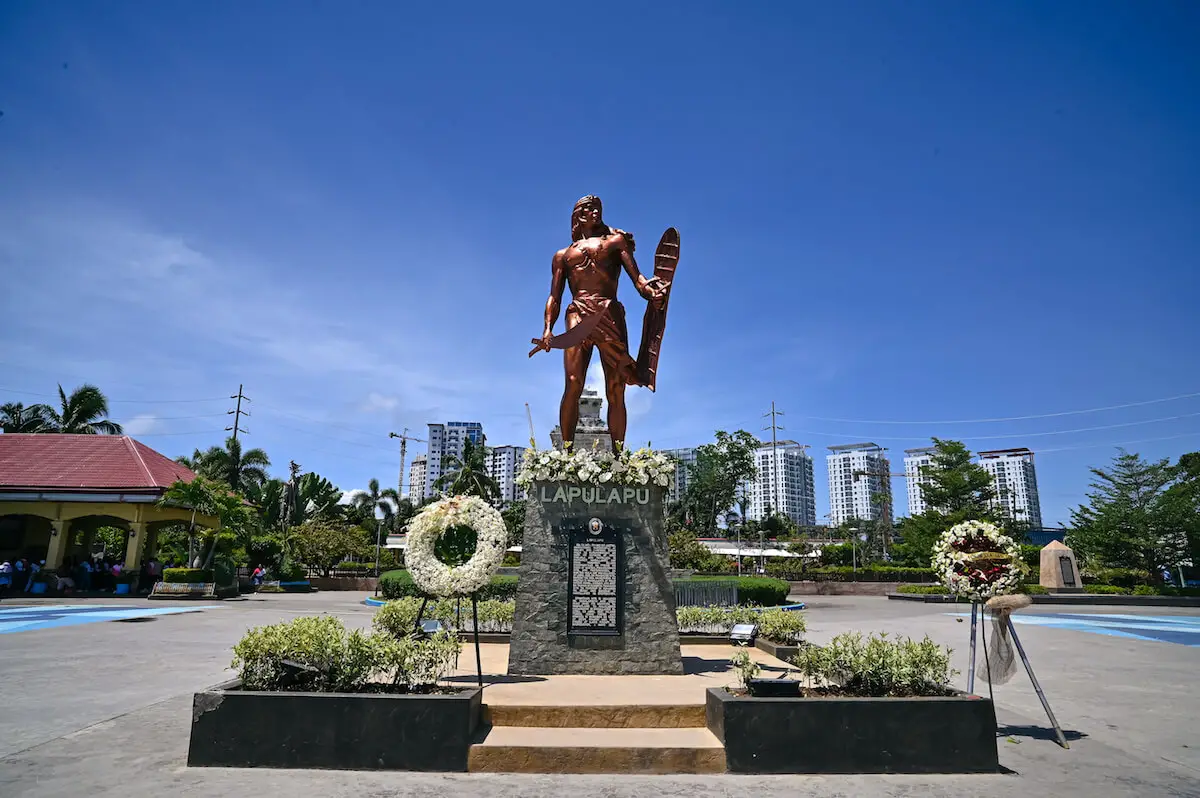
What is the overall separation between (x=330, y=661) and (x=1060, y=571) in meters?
34.7

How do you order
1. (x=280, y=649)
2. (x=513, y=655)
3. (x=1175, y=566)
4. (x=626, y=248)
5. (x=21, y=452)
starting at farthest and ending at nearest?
(x=1175, y=566) → (x=21, y=452) → (x=626, y=248) → (x=513, y=655) → (x=280, y=649)

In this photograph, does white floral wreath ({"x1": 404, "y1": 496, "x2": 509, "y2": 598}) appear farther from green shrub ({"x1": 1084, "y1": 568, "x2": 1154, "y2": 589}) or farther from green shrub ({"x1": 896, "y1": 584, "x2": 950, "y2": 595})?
green shrub ({"x1": 1084, "y1": 568, "x2": 1154, "y2": 589})

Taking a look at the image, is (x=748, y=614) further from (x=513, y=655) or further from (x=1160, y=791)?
(x=1160, y=791)

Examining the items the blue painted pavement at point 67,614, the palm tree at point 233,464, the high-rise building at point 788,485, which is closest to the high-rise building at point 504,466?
the high-rise building at point 788,485

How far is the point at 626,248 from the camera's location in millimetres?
9461

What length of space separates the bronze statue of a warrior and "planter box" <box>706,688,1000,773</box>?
4.19 meters

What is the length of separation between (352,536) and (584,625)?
35122 millimetres

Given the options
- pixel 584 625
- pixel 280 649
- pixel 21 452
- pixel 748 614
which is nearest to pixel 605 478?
pixel 584 625

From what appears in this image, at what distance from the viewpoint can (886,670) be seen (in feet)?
19.6

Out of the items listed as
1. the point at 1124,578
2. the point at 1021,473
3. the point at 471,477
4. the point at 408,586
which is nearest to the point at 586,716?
the point at 408,586

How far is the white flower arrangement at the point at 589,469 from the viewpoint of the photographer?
833cm

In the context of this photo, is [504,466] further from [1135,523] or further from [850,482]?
[1135,523]

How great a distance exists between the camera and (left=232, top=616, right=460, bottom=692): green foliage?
580cm

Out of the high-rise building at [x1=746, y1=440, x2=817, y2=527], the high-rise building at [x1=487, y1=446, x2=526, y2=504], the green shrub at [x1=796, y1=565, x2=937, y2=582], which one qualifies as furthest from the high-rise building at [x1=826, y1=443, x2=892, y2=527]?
the green shrub at [x1=796, y1=565, x2=937, y2=582]
